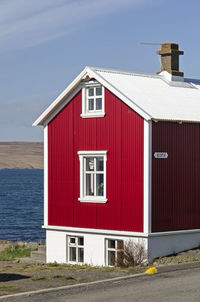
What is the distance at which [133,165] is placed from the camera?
24.6 meters

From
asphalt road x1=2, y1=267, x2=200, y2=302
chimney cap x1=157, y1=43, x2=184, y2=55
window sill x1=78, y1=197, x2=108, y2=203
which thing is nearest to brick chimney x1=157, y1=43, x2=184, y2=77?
chimney cap x1=157, y1=43, x2=184, y2=55

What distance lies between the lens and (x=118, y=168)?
25.1 meters

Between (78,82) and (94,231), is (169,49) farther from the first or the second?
(94,231)

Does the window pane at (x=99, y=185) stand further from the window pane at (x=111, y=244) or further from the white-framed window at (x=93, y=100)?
the white-framed window at (x=93, y=100)

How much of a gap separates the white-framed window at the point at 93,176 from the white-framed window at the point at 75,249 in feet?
5.56

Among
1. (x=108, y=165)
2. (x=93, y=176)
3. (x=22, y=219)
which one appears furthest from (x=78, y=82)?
(x=22, y=219)

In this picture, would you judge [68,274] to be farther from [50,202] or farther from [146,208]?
[50,202]

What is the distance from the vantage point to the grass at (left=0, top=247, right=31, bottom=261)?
1255 inches

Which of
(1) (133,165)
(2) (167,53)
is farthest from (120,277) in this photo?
(2) (167,53)

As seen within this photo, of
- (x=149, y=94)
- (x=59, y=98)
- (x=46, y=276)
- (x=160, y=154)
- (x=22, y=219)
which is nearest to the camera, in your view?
(x=46, y=276)

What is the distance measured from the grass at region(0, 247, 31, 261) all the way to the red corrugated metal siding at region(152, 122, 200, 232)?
914cm

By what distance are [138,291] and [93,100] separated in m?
10.8

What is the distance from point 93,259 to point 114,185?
3.01m

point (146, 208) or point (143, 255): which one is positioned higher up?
point (146, 208)
